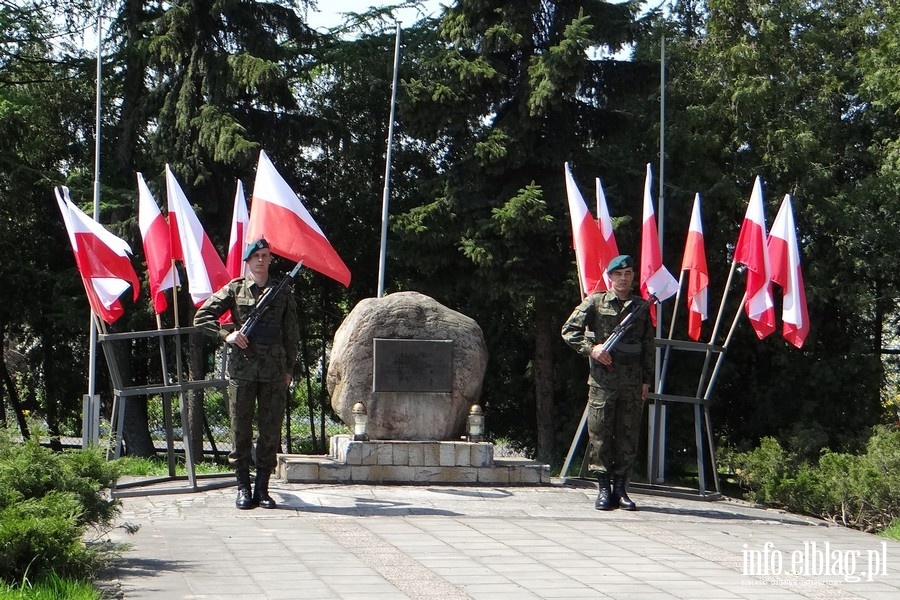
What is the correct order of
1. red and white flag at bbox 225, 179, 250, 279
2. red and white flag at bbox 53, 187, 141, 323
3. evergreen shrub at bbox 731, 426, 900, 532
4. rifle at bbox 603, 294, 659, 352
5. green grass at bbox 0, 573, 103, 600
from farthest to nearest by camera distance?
1. red and white flag at bbox 225, 179, 250, 279
2. red and white flag at bbox 53, 187, 141, 323
3. evergreen shrub at bbox 731, 426, 900, 532
4. rifle at bbox 603, 294, 659, 352
5. green grass at bbox 0, 573, 103, 600

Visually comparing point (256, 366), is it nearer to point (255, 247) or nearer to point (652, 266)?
point (255, 247)

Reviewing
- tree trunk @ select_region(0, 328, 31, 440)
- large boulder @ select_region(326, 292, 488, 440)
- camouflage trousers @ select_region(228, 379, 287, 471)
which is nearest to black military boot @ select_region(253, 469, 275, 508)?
camouflage trousers @ select_region(228, 379, 287, 471)

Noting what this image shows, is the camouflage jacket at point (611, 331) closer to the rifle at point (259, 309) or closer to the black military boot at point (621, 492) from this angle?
the black military boot at point (621, 492)

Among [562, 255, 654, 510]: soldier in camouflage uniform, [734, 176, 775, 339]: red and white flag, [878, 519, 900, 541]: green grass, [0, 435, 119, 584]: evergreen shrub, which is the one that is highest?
[734, 176, 775, 339]: red and white flag

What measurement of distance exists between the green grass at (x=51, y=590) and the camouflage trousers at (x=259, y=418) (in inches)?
133

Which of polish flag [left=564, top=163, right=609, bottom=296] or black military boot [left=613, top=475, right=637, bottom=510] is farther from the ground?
polish flag [left=564, top=163, right=609, bottom=296]

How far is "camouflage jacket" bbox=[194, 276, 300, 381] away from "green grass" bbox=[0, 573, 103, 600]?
11.4 ft

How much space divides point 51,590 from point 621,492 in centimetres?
539

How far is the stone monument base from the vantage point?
34.2 ft

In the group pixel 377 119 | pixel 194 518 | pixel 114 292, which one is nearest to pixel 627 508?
pixel 194 518

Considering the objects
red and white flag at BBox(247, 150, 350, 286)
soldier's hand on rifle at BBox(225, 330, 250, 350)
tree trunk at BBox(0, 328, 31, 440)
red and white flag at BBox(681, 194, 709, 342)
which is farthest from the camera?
tree trunk at BBox(0, 328, 31, 440)

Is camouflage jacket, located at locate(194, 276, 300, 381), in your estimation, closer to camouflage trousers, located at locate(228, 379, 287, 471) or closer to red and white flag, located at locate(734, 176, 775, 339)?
camouflage trousers, located at locate(228, 379, 287, 471)

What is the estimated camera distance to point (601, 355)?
29.2 feet

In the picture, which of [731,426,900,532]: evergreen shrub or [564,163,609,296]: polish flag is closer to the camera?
[731,426,900,532]: evergreen shrub
